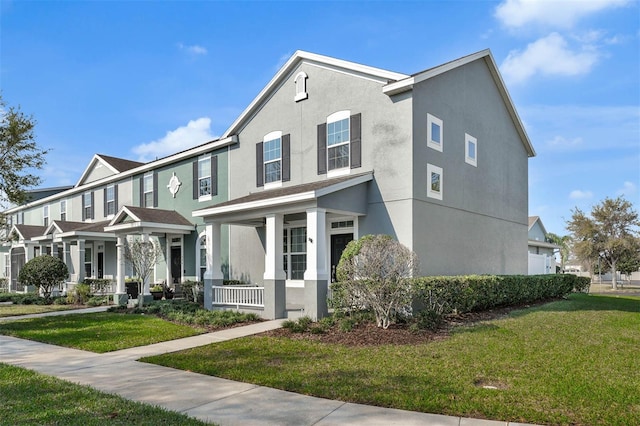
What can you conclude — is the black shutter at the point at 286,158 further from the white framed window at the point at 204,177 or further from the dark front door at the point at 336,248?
the white framed window at the point at 204,177

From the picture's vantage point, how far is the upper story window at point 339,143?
549 inches

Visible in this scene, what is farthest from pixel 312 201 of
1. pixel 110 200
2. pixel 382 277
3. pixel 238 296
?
pixel 110 200

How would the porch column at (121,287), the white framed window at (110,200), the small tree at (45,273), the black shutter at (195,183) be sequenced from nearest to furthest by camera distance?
the porch column at (121,287)
the black shutter at (195,183)
the small tree at (45,273)
the white framed window at (110,200)

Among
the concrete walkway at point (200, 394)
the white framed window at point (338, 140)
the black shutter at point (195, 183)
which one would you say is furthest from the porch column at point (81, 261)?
the white framed window at point (338, 140)

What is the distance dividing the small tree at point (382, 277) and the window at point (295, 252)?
4541 mm

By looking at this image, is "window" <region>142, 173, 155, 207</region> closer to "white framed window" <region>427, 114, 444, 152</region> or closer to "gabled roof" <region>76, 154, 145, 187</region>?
"gabled roof" <region>76, 154, 145, 187</region>

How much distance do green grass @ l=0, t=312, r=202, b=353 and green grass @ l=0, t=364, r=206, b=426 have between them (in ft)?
9.75

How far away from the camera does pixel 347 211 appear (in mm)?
12836

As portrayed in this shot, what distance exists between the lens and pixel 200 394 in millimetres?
6016

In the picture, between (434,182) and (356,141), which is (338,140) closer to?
(356,141)

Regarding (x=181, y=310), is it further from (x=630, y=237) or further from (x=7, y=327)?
(x=630, y=237)

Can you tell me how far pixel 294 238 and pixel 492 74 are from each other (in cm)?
1034

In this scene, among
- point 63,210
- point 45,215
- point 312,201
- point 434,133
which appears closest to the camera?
point 312,201

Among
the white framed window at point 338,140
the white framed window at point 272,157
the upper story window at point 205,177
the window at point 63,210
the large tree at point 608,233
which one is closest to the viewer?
the white framed window at point 338,140
